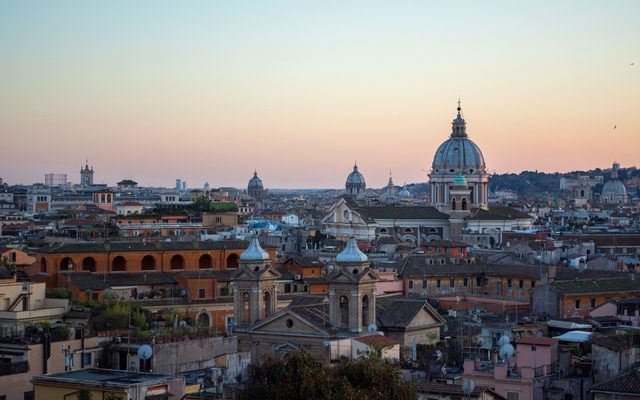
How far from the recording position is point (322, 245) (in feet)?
230

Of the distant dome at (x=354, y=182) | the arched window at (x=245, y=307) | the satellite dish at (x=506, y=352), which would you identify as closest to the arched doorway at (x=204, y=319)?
the arched window at (x=245, y=307)

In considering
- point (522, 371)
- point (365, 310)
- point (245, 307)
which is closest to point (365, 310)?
point (365, 310)

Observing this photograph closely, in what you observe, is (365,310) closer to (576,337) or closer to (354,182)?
(576,337)

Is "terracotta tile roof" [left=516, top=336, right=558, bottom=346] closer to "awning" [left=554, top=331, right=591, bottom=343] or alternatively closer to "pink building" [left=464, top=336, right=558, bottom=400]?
"pink building" [left=464, top=336, right=558, bottom=400]

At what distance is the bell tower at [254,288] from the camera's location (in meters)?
32.1

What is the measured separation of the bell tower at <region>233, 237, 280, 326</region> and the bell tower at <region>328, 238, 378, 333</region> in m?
1.81

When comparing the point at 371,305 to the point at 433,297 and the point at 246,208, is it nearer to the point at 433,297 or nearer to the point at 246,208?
the point at 433,297

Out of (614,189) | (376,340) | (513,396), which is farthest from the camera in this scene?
(614,189)

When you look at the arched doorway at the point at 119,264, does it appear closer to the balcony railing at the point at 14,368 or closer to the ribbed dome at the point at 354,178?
the balcony railing at the point at 14,368

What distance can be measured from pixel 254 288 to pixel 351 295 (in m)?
2.51

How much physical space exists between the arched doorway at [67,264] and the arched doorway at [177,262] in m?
3.85

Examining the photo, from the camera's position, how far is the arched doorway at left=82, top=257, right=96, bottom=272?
4722cm

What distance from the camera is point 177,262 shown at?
4941cm

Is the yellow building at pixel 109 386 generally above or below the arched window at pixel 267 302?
below
